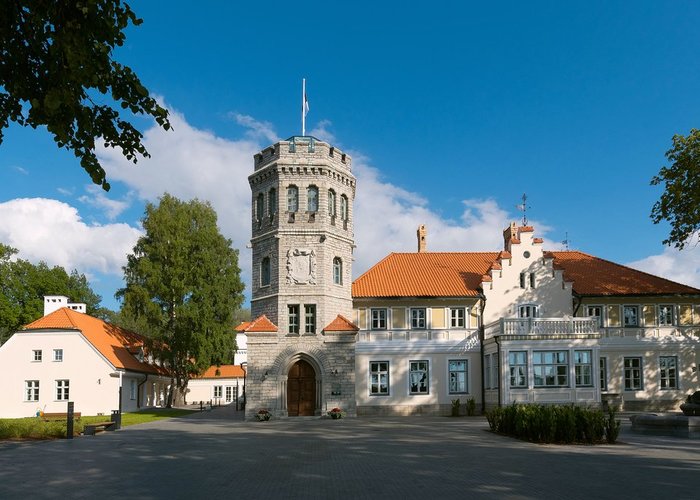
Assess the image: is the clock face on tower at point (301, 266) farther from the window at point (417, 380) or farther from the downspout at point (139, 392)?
the downspout at point (139, 392)

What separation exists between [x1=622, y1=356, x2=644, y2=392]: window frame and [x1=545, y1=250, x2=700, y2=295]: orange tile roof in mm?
3472

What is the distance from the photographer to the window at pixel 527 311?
1375 inches

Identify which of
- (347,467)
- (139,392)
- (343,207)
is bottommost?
(139,392)

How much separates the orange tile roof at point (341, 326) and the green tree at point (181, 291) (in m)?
14.7

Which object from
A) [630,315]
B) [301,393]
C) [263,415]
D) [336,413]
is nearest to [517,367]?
[630,315]

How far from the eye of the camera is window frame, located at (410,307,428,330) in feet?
114

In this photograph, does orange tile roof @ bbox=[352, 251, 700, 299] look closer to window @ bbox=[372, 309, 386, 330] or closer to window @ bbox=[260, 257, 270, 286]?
window @ bbox=[372, 309, 386, 330]

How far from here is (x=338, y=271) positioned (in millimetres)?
34000

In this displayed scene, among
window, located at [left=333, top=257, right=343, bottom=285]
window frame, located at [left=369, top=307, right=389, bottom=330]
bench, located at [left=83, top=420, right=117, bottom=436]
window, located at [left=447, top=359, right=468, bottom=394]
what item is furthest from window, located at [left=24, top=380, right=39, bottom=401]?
window, located at [left=447, top=359, right=468, bottom=394]

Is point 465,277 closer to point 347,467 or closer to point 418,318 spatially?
point 418,318

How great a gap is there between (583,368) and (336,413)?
38.8 feet

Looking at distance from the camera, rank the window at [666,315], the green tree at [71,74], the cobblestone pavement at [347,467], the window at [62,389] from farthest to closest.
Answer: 1. the window at [62,389]
2. the window at [666,315]
3. the cobblestone pavement at [347,467]
4. the green tree at [71,74]

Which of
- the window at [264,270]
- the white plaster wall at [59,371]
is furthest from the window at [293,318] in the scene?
the white plaster wall at [59,371]

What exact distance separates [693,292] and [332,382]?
19509 mm
